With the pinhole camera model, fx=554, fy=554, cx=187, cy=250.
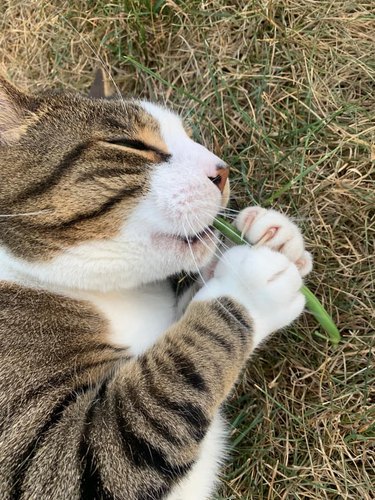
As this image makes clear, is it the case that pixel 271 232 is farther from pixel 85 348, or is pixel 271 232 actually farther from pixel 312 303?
pixel 85 348

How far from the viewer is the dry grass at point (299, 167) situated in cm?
199

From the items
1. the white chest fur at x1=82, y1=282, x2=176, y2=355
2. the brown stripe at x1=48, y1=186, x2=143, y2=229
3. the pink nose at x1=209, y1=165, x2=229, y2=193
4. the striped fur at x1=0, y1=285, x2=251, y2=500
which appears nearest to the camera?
the striped fur at x1=0, y1=285, x2=251, y2=500

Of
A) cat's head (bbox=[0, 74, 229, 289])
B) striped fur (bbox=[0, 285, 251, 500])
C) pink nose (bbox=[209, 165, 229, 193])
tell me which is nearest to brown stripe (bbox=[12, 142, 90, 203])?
cat's head (bbox=[0, 74, 229, 289])

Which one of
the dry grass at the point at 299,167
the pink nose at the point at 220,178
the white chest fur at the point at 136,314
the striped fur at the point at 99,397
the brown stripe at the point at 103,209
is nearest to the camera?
the striped fur at the point at 99,397

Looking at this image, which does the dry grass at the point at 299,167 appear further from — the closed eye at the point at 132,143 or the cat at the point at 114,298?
the closed eye at the point at 132,143

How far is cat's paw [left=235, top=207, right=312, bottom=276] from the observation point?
1782 millimetres

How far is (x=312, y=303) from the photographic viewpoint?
1860 mm

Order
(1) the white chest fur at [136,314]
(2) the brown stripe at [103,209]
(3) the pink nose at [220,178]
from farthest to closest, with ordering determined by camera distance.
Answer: (1) the white chest fur at [136,314], (3) the pink nose at [220,178], (2) the brown stripe at [103,209]

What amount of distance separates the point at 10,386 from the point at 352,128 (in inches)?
58.9

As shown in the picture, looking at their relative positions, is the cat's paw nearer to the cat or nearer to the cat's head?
the cat

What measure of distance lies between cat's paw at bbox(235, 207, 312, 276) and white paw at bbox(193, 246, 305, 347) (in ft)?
0.23

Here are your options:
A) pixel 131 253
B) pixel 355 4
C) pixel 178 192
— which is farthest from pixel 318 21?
pixel 131 253

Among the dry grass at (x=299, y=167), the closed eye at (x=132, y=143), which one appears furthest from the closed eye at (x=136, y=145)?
the dry grass at (x=299, y=167)

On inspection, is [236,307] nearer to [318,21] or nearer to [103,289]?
[103,289]
